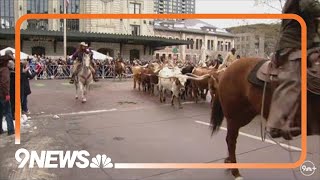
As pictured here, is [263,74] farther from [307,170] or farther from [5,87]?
[5,87]

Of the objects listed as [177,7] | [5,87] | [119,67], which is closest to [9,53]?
[5,87]

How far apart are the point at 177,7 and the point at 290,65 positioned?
→ 1.31m

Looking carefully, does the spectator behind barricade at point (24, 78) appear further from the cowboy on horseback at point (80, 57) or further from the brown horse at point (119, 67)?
the brown horse at point (119, 67)

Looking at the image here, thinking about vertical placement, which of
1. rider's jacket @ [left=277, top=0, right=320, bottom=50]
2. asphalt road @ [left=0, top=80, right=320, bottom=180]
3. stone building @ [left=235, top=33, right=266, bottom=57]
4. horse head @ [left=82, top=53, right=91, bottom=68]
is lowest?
asphalt road @ [left=0, top=80, right=320, bottom=180]

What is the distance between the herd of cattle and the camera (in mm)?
11141

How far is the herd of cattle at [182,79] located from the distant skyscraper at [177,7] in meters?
6.49

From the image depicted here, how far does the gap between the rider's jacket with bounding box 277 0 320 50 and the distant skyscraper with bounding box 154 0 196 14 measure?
3.12 feet

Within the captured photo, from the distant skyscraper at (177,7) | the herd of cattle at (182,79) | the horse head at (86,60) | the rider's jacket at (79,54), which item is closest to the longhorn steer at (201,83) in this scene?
the herd of cattle at (182,79)

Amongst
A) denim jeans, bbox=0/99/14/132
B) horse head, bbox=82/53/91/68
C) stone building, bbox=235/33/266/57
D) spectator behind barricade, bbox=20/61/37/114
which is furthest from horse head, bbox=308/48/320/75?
horse head, bbox=82/53/91/68

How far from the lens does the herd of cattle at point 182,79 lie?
11.1 m

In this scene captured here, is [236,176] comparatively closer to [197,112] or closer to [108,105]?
[197,112]

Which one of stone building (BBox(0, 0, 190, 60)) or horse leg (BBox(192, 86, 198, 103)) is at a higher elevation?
stone building (BBox(0, 0, 190, 60))

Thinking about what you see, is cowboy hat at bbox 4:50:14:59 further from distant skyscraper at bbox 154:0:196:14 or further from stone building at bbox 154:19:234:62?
distant skyscraper at bbox 154:0:196:14

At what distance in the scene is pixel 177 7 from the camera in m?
3.95
